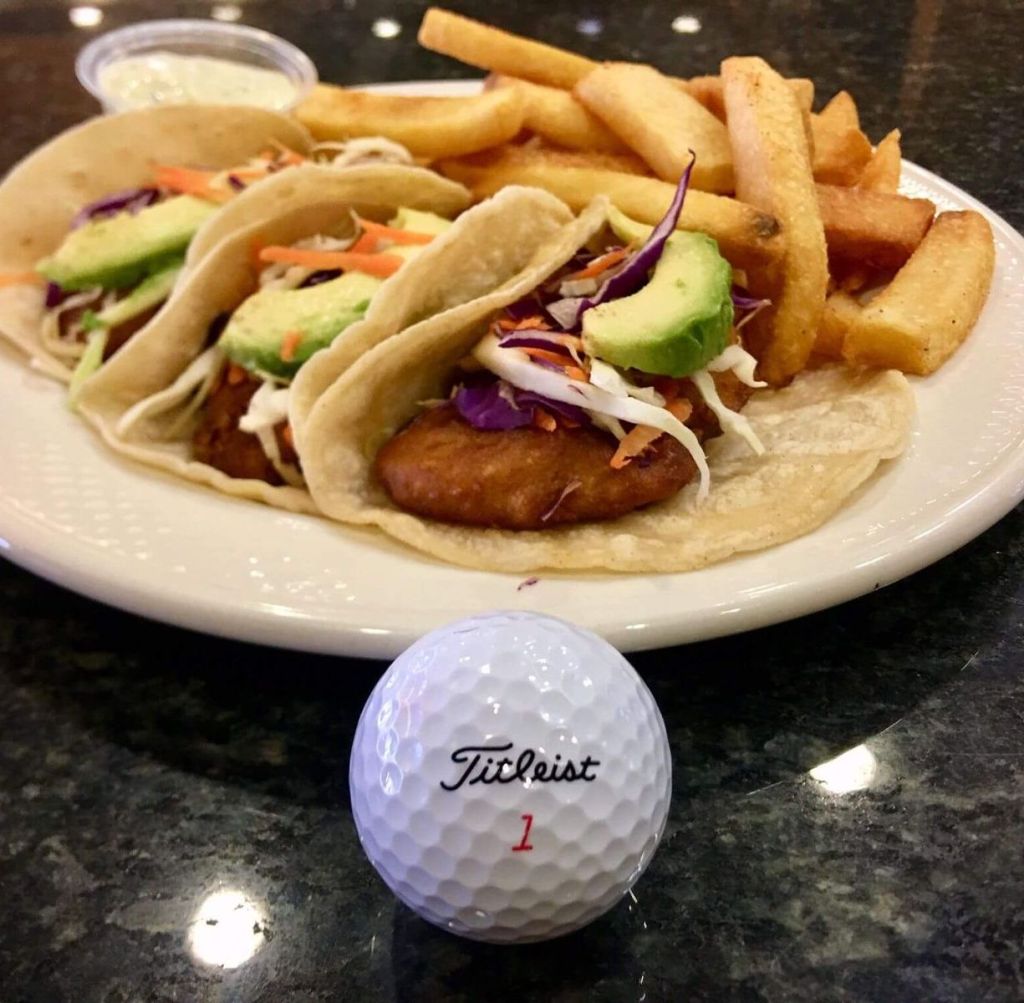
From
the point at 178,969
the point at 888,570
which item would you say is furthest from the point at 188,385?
the point at 888,570

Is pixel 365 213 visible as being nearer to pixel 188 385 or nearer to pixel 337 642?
pixel 188 385

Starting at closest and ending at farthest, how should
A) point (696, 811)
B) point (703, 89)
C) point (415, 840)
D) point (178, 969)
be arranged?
point (415, 840) < point (178, 969) < point (696, 811) < point (703, 89)

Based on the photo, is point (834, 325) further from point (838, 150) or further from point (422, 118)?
point (422, 118)

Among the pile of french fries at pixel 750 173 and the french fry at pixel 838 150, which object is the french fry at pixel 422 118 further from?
the french fry at pixel 838 150

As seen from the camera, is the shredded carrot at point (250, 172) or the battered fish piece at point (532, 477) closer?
the battered fish piece at point (532, 477)

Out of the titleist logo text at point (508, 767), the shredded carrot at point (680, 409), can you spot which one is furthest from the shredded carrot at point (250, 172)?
the titleist logo text at point (508, 767)

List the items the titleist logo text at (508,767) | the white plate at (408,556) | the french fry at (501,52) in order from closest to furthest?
the titleist logo text at (508,767) < the white plate at (408,556) < the french fry at (501,52)

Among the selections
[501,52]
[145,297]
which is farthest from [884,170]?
[145,297]
